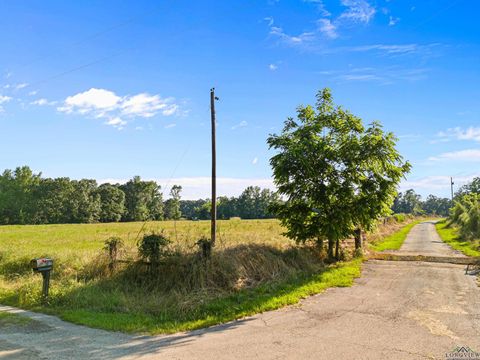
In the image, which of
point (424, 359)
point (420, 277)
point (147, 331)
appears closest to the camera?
point (424, 359)

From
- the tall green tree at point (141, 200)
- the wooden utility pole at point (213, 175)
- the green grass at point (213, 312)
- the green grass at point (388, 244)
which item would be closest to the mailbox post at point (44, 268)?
the green grass at point (213, 312)

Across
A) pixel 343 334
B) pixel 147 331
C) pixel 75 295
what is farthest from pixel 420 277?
pixel 75 295

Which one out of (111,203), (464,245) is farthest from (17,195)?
(464,245)

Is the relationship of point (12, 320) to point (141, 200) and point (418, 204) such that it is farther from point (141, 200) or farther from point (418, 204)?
point (418, 204)

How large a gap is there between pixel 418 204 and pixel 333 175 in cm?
16035

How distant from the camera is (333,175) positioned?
13641mm

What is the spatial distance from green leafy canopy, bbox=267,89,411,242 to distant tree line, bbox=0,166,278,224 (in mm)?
54265

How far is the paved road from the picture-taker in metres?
5.57

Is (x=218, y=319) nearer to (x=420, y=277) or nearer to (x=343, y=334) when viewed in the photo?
(x=343, y=334)

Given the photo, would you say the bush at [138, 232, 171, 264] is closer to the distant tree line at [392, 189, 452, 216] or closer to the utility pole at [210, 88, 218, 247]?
the utility pole at [210, 88, 218, 247]

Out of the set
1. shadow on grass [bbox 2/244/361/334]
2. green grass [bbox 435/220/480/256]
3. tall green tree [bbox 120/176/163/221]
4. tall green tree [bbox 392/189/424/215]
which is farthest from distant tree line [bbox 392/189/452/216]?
shadow on grass [bbox 2/244/361/334]

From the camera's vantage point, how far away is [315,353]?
18.1 feet

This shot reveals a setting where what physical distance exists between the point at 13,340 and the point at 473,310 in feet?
30.1

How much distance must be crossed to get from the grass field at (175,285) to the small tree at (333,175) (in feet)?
4.63
